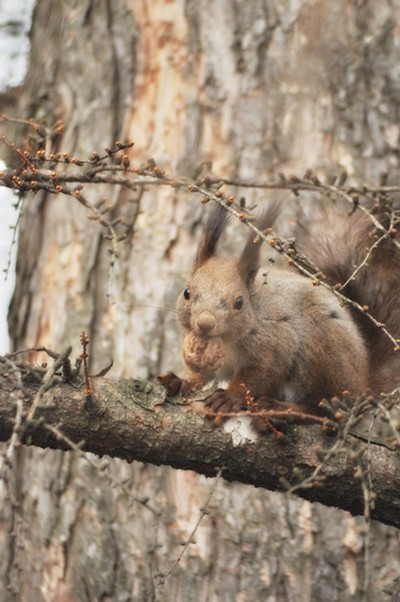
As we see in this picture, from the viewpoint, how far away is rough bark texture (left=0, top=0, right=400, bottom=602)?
2.86m

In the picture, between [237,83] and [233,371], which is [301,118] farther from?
[233,371]

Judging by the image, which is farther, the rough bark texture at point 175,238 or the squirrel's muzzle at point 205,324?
the rough bark texture at point 175,238

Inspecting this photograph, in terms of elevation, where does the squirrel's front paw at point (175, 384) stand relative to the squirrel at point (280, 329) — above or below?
below

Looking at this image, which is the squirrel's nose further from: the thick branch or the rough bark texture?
the rough bark texture

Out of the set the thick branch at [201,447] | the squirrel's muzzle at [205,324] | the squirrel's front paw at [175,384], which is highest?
the squirrel's muzzle at [205,324]

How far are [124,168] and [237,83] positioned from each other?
1609 mm

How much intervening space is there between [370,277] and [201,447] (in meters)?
0.77

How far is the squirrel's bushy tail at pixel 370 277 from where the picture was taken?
245 cm

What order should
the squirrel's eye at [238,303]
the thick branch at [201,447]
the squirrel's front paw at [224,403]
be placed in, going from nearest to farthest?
1. the thick branch at [201,447]
2. the squirrel's front paw at [224,403]
3. the squirrel's eye at [238,303]

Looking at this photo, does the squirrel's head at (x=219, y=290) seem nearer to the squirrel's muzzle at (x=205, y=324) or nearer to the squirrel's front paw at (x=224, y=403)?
the squirrel's muzzle at (x=205, y=324)

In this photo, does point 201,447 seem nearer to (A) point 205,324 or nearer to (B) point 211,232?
(A) point 205,324

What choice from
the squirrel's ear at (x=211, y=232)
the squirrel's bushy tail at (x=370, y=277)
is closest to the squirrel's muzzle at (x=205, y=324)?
the squirrel's ear at (x=211, y=232)

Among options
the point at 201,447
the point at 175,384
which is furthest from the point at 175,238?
the point at 201,447

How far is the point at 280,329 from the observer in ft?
7.61
